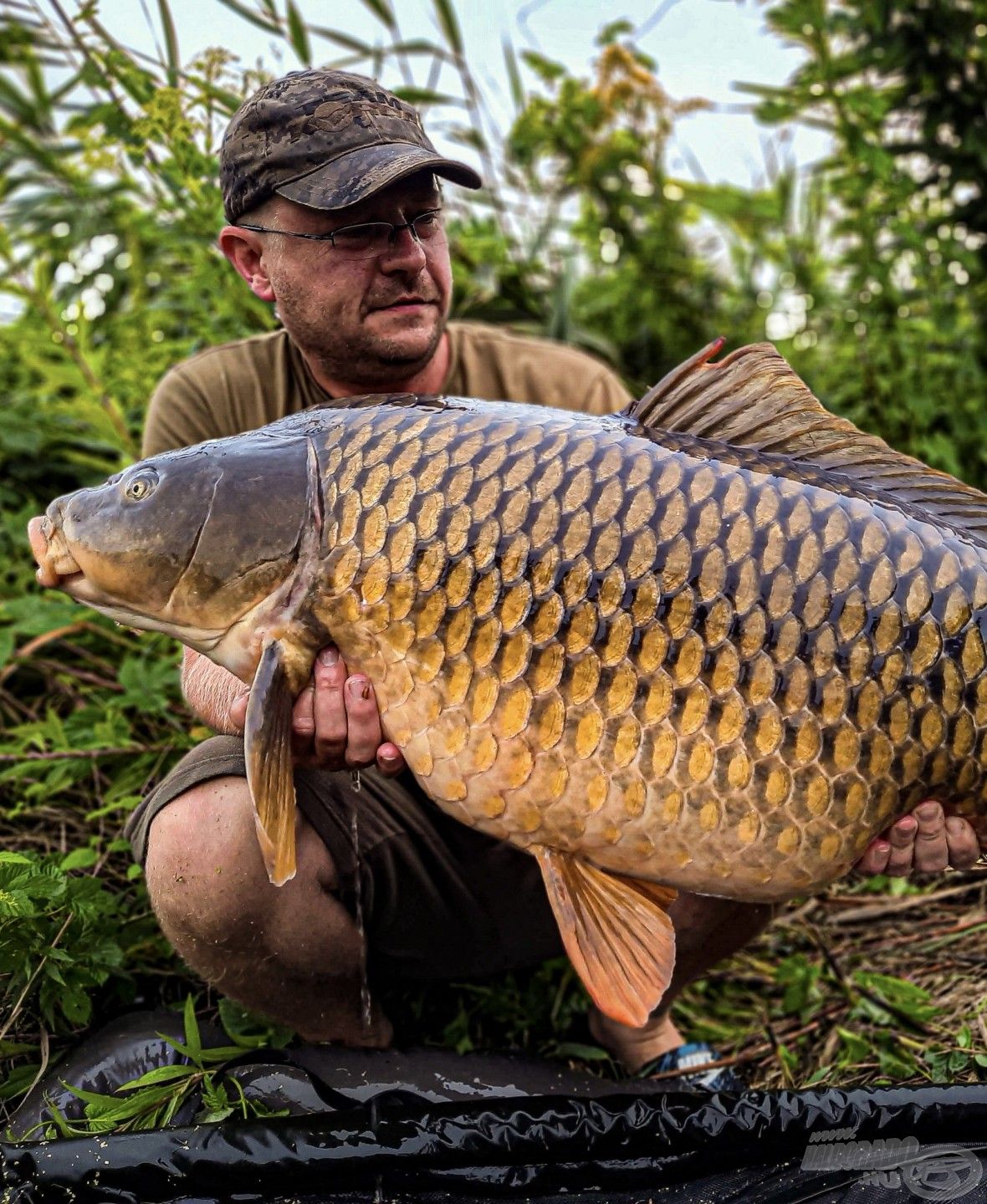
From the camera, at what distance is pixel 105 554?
1.47 metres

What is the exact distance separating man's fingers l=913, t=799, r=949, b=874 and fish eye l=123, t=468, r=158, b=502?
94 cm

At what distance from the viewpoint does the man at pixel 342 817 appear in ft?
5.55

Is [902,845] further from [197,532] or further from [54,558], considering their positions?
[54,558]

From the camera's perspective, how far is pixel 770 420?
1.53 meters

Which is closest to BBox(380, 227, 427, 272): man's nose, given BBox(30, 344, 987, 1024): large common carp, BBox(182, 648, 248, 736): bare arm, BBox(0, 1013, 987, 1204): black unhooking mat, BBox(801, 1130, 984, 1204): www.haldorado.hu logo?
BBox(30, 344, 987, 1024): large common carp

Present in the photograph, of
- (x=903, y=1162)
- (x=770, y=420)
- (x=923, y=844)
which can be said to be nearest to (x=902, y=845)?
(x=923, y=844)

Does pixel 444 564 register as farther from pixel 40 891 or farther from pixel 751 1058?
pixel 751 1058

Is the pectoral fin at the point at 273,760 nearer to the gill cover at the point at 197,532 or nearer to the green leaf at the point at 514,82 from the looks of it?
the gill cover at the point at 197,532

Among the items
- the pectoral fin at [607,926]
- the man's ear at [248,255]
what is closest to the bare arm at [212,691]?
the pectoral fin at [607,926]

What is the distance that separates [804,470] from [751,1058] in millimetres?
999

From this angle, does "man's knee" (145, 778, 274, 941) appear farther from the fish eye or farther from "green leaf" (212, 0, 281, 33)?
"green leaf" (212, 0, 281, 33)

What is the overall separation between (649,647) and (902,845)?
1.29ft

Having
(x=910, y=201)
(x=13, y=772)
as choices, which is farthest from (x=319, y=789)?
(x=910, y=201)

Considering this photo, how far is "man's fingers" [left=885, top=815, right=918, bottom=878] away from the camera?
1.47 meters
